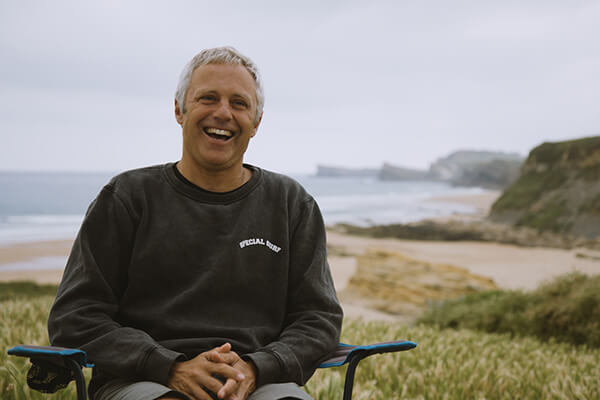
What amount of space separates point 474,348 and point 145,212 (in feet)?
13.2

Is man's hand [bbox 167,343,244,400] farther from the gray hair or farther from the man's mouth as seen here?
the gray hair

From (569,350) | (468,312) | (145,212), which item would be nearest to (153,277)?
(145,212)

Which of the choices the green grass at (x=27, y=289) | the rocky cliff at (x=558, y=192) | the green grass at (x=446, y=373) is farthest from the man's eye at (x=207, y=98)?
the rocky cliff at (x=558, y=192)

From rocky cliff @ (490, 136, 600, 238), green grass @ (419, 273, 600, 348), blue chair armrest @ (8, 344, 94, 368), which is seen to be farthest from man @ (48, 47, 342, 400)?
rocky cliff @ (490, 136, 600, 238)

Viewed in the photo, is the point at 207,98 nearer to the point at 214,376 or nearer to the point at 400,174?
the point at 214,376

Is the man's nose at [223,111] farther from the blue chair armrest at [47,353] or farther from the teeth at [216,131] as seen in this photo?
the blue chair armrest at [47,353]

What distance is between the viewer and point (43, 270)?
60.0 ft

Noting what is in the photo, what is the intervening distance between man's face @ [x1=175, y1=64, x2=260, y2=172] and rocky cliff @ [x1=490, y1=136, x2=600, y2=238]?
30.4 metres

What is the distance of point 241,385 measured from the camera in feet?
6.78

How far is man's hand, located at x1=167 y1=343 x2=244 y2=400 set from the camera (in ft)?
6.57

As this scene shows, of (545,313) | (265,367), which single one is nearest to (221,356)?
(265,367)

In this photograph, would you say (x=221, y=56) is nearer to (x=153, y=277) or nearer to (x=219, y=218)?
(x=219, y=218)

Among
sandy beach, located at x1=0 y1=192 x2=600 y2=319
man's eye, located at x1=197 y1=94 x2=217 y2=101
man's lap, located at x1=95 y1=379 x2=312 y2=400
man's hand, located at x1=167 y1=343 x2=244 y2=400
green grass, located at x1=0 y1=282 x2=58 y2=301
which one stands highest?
man's eye, located at x1=197 y1=94 x2=217 y2=101

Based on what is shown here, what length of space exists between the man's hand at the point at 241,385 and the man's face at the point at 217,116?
2.91 feet
